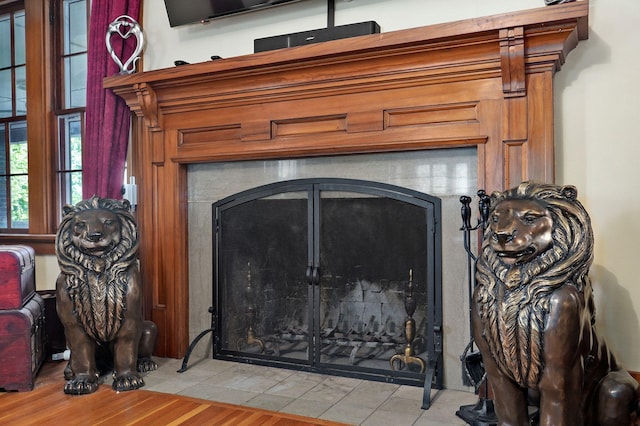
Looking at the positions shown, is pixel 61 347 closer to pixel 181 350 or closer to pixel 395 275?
pixel 181 350

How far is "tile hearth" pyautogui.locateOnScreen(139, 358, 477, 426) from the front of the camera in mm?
2217

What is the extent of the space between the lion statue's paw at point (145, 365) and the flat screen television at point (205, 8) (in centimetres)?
187

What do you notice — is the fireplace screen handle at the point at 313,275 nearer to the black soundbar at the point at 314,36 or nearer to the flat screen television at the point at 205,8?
the black soundbar at the point at 314,36

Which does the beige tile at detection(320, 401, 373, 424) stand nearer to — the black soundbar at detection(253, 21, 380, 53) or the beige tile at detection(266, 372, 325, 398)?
the beige tile at detection(266, 372, 325, 398)

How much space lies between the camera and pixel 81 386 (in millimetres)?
2504

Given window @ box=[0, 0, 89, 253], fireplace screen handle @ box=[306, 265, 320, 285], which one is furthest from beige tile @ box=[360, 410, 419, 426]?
window @ box=[0, 0, 89, 253]

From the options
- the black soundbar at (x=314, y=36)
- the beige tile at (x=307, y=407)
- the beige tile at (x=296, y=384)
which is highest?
the black soundbar at (x=314, y=36)

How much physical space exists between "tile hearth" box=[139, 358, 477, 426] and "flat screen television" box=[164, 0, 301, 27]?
1930 millimetres

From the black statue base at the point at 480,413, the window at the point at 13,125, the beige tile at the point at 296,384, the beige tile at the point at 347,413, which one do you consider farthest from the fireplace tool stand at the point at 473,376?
the window at the point at 13,125

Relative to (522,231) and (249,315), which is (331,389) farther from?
(522,231)

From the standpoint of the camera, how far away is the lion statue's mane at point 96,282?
2520 mm

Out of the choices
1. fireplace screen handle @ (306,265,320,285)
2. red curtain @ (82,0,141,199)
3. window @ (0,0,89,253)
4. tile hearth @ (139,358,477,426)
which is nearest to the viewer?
tile hearth @ (139,358,477,426)

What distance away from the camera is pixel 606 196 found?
229cm

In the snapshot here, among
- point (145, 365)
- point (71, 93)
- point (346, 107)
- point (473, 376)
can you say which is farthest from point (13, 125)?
point (473, 376)
